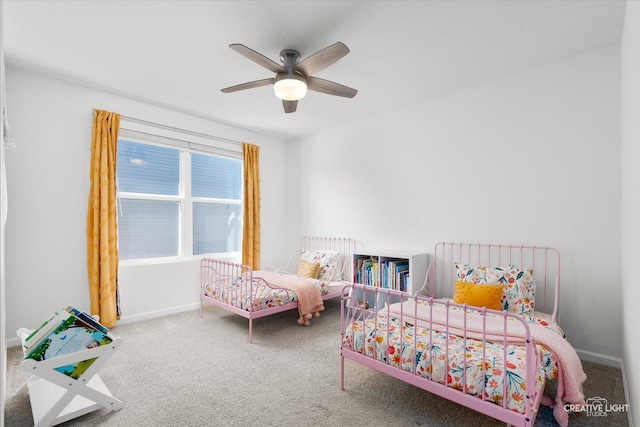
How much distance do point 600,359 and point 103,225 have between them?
468 centimetres

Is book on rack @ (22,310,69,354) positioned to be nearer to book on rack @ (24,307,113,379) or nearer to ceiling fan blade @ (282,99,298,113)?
book on rack @ (24,307,113,379)

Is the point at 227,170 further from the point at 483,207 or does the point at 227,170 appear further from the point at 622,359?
the point at 622,359

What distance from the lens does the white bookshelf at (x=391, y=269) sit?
3.42 m

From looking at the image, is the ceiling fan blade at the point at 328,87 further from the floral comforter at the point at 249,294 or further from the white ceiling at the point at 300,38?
the floral comforter at the point at 249,294

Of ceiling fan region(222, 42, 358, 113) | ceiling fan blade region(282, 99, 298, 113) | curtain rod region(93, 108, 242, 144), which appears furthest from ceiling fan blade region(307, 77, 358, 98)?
curtain rod region(93, 108, 242, 144)

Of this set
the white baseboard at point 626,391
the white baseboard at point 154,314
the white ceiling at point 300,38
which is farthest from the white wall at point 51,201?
the white baseboard at point 626,391

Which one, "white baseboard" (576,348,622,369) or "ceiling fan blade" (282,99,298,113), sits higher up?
"ceiling fan blade" (282,99,298,113)

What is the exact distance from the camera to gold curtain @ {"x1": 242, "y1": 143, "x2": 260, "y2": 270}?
4.66 meters

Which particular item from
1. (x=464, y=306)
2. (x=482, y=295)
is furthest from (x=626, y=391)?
(x=464, y=306)

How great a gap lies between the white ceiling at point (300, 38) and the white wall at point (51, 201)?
0.87 ft

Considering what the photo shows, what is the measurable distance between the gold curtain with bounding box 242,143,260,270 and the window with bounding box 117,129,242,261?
0.17m

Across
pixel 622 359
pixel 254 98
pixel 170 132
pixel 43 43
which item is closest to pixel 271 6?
pixel 254 98

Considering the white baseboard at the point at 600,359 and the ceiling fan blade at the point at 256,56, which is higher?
the ceiling fan blade at the point at 256,56

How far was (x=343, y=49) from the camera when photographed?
6.73ft
